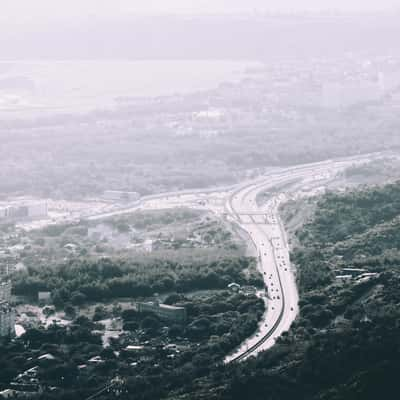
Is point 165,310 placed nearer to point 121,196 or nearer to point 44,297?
point 44,297

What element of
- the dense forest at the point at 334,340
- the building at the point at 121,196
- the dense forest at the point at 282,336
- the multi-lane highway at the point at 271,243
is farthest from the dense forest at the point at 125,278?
the building at the point at 121,196

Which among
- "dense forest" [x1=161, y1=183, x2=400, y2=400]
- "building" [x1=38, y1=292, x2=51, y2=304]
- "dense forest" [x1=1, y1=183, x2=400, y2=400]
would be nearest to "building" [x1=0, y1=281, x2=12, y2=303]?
"dense forest" [x1=1, y1=183, x2=400, y2=400]

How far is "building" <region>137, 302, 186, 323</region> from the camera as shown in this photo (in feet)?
156

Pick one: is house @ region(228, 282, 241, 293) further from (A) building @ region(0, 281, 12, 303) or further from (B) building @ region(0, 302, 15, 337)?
(B) building @ region(0, 302, 15, 337)

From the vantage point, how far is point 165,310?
47781 mm

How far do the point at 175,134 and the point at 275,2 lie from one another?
72.9 meters

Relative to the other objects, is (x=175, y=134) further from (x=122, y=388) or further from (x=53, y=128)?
(x=122, y=388)

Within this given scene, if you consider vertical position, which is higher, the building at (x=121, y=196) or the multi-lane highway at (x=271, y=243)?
the building at (x=121, y=196)

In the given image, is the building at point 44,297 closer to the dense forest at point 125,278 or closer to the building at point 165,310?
the dense forest at point 125,278

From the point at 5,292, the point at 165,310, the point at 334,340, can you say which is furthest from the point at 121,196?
the point at 334,340

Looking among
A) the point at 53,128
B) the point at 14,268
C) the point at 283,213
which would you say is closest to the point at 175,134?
the point at 53,128

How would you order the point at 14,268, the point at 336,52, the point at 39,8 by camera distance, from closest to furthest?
1. the point at 14,268
2. the point at 336,52
3. the point at 39,8

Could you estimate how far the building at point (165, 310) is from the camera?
47406 millimetres

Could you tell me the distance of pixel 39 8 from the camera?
511ft
